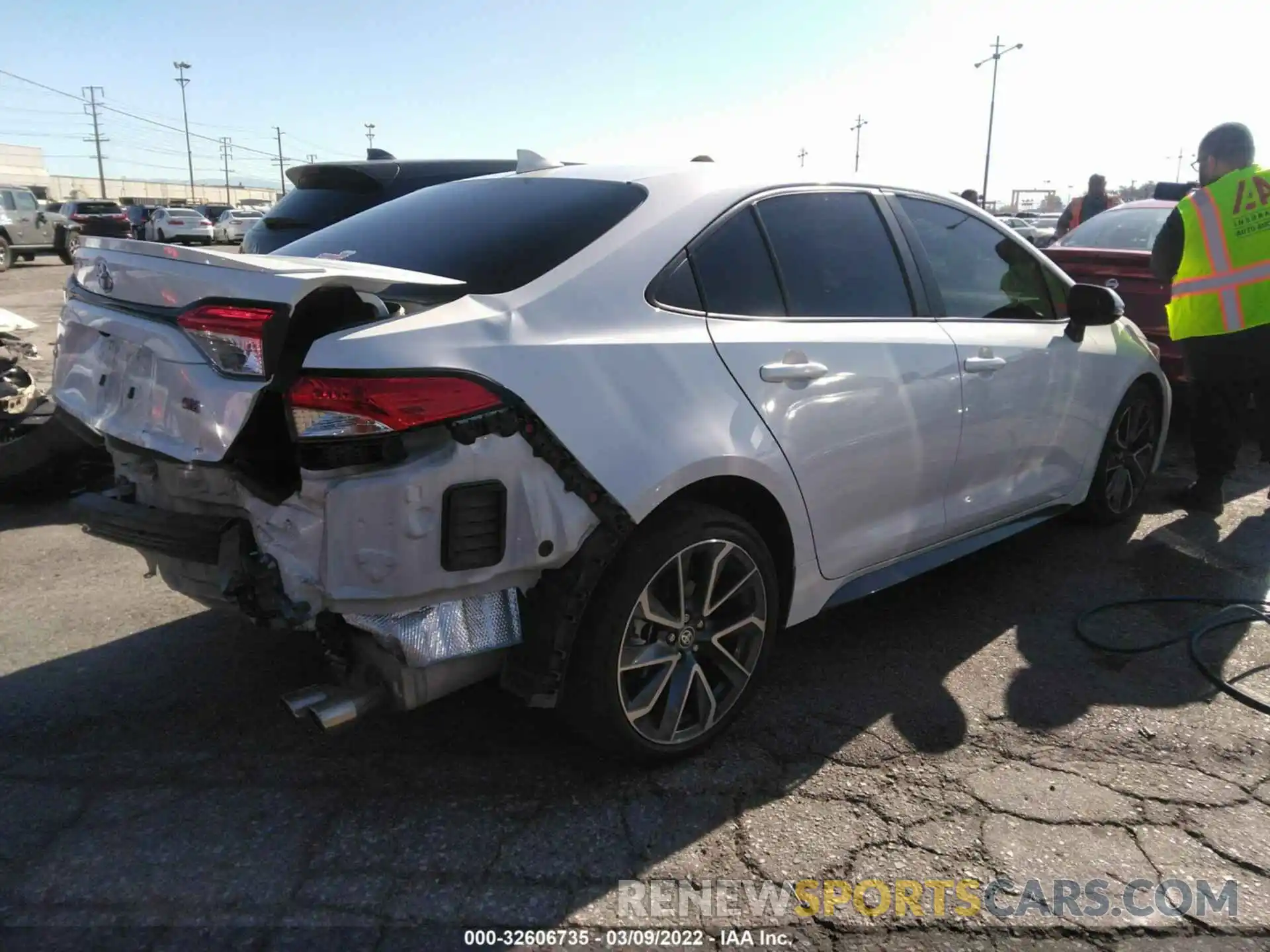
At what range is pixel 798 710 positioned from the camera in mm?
3217

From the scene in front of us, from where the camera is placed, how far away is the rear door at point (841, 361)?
2.90 meters

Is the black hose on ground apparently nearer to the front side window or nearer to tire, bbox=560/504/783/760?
the front side window

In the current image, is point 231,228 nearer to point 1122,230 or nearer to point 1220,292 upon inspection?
point 1122,230

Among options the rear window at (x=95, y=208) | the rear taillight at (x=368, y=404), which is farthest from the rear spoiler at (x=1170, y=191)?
the rear window at (x=95, y=208)

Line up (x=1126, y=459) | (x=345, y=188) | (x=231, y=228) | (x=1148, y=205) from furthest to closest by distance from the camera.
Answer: (x=231, y=228) < (x=1148, y=205) < (x=345, y=188) < (x=1126, y=459)

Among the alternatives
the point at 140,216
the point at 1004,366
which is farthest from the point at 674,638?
the point at 140,216

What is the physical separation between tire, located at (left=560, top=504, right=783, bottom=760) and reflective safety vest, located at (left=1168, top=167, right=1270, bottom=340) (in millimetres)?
3559

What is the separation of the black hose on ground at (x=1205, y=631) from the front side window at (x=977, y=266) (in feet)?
4.19

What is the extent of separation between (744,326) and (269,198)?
107663mm

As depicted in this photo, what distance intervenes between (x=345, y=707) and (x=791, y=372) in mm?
1568

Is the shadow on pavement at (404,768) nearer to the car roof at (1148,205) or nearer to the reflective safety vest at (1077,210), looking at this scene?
the car roof at (1148,205)

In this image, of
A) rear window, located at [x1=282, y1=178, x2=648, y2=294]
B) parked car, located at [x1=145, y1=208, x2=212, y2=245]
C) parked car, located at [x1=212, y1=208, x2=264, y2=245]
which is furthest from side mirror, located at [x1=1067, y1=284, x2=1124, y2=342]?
parked car, located at [x1=212, y1=208, x2=264, y2=245]

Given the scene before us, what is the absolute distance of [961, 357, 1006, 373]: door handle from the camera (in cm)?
358

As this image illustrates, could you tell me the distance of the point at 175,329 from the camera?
2488mm
